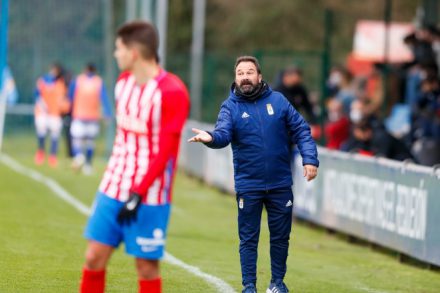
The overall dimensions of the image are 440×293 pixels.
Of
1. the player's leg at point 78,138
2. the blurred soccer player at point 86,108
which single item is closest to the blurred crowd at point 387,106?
the blurred soccer player at point 86,108

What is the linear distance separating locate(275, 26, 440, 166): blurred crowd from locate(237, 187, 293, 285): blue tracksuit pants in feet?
24.2

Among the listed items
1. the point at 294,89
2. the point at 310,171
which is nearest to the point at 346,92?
the point at 294,89

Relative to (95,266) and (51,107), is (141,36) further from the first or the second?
(51,107)

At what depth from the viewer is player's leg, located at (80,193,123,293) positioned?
7992mm

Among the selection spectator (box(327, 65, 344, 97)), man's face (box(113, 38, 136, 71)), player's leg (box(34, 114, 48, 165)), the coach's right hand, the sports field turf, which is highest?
man's face (box(113, 38, 136, 71))

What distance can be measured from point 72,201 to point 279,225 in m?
9.80

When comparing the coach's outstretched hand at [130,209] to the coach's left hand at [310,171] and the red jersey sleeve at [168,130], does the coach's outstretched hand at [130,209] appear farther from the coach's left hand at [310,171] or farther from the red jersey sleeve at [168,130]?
the coach's left hand at [310,171]

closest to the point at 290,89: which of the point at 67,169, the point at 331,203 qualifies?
the point at 331,203

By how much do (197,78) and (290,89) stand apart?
528 inches

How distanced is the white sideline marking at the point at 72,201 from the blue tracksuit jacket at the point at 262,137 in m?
1.08

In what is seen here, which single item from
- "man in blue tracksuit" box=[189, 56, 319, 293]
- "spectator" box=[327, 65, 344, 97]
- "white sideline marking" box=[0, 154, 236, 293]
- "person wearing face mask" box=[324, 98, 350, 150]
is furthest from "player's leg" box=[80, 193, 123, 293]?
"spectator" box=[327, 65, 344, 97]

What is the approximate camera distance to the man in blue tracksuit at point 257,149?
1052 centimetres

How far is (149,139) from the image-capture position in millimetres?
8023

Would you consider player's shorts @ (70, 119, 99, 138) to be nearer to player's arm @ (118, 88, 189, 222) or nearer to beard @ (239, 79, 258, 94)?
beard @ (239, 79, 258, 94)
